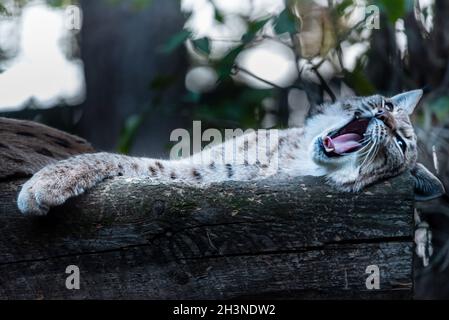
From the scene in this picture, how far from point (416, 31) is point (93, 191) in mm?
4182

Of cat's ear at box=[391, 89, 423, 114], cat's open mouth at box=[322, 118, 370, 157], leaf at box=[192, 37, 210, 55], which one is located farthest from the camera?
leaf at box=[192, 37, 210, 55]

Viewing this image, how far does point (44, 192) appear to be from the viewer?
3199mm

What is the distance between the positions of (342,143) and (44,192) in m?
1.56

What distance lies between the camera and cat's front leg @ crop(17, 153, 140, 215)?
3164 millimetres

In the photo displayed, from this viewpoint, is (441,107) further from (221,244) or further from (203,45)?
(221,244)

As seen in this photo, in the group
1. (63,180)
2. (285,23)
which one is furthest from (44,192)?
(285,23)

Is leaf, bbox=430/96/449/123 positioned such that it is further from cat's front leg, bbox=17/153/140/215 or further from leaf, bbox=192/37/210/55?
cat's front leg, bbox=17/153/140/215

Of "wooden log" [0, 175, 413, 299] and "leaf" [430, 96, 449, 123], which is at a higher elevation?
"leaf" [430, 96, 449, 123]

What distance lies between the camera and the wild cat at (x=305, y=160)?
10.9ft

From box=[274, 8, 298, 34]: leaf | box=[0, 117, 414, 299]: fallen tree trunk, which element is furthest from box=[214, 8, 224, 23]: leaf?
box=[0, 117, 414, 299]: fallen tree trunk

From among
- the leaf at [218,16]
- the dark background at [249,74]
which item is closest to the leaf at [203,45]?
the dark background at [249,74]

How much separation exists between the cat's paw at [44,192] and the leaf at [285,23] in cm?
215
